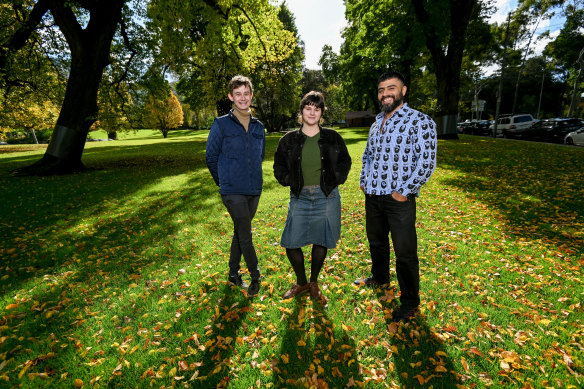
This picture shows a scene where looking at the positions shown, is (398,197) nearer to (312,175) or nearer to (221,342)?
(312,175)

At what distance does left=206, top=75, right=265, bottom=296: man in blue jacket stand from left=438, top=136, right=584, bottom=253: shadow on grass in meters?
5.69

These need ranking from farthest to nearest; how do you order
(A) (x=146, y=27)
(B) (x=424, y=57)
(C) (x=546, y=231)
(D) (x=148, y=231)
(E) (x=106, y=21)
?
(B) (x=424, y=57) → (A) (x=146, y=27) → (E) (x=106, y=21) → (D) (x=148, y=231) → (C) (x=546, y=231)

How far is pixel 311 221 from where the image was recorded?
3438 mm

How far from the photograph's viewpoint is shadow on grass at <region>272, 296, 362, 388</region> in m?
2.61

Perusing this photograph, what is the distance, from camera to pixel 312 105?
3170 mm

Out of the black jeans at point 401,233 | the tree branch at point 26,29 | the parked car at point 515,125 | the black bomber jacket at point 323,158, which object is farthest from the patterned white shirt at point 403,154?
the parked car at point 515,125

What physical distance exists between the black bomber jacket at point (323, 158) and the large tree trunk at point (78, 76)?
43.4 ft

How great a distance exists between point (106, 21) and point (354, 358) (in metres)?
16.2

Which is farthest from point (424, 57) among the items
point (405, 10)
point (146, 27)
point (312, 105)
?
point (312, 105)

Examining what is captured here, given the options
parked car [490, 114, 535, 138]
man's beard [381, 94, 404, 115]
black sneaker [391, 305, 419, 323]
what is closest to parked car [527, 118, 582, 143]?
parked car [490, 114, 535, 138]

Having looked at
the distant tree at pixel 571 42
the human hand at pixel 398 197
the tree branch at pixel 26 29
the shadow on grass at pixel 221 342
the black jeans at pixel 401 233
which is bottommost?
the shadow on grass at pixel 221 342

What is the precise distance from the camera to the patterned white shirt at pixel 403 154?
113 inches

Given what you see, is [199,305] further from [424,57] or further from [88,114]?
[424,57]

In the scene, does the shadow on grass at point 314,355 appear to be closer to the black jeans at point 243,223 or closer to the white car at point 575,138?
the black jeans at point 243,223
